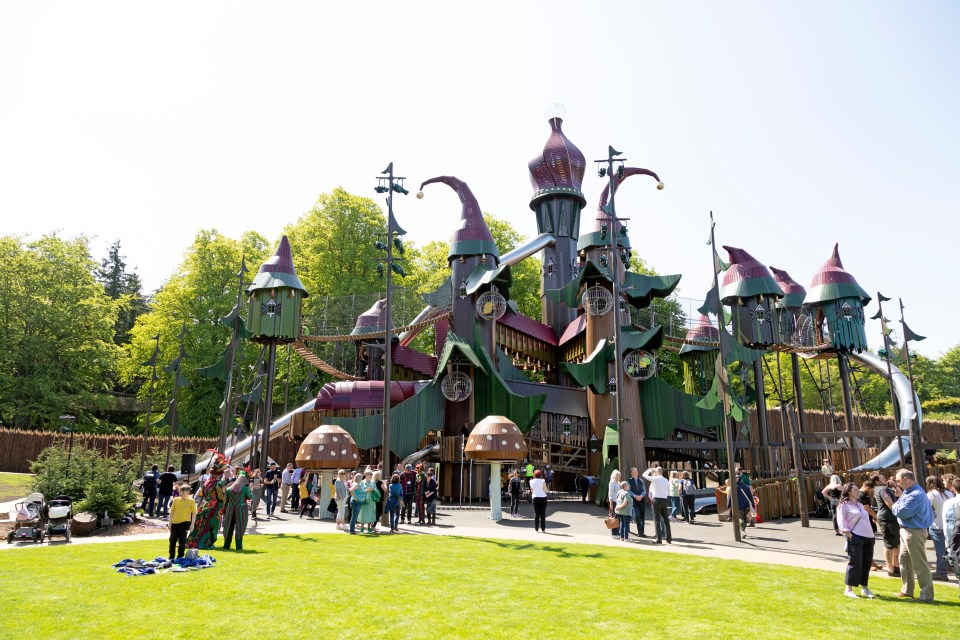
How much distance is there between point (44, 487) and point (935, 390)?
246 feet

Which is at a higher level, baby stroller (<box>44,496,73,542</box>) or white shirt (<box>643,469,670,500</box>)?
white shirt (<box>643,469,670,500</box>)

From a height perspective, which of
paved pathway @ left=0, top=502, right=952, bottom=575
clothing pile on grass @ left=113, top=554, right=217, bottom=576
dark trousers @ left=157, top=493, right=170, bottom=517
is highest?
dark trousers @ left=157, top=493, right=170, bottom=517

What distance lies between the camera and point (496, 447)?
805 inches

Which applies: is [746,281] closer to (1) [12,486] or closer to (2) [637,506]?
(2) [637,506]

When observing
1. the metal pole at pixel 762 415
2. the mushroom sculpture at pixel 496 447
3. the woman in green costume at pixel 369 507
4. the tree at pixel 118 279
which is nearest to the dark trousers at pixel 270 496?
the woman in green costume at pixel 369 507

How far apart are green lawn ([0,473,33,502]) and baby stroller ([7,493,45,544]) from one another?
8066 millimetres

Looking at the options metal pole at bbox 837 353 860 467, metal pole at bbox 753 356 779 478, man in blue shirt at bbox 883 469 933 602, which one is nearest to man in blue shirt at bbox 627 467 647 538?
man in blue shirt at bbox 883 469 933 602

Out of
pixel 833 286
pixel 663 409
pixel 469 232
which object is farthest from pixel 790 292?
pixel 469 232

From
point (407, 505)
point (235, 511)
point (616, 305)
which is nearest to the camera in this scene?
point (235, 511)

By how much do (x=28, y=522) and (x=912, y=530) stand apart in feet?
61.8

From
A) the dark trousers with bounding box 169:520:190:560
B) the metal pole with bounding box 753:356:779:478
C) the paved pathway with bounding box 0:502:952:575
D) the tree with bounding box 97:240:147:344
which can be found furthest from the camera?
the tree with bounding box 97:240:147:344

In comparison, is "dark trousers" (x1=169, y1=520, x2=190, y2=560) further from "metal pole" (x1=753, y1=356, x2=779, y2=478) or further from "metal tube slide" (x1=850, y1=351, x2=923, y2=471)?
"metal pole" (x1=753, y1=356, x2=779, y2=478)

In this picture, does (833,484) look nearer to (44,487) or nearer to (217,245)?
(44,487)

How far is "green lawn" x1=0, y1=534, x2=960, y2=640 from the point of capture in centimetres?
761
